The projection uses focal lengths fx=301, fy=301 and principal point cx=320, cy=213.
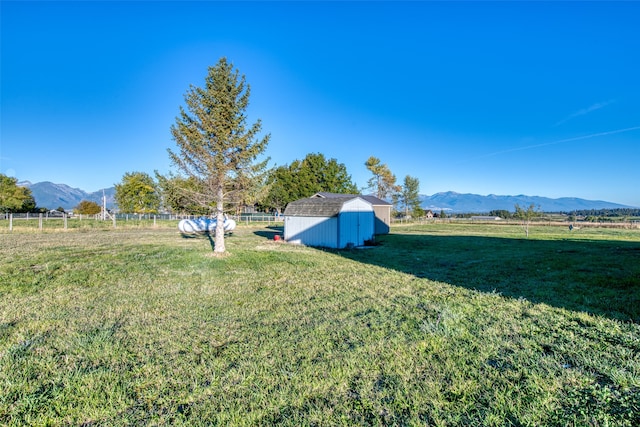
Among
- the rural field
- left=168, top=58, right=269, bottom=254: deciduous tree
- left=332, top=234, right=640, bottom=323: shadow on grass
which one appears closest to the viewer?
the rural field

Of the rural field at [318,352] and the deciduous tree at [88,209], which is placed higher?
the deciduous tree at [88,209]

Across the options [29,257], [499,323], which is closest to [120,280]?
[29,257]

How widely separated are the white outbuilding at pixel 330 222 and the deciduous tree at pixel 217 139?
582cm

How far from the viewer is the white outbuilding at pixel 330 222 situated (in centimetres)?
1780

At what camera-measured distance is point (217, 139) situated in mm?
13500

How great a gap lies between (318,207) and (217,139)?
7826 mm

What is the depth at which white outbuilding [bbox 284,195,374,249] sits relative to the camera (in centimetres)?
1780

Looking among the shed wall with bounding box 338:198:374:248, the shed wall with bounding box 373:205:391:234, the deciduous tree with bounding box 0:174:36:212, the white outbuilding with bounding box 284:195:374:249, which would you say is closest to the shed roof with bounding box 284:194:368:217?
the white outbuilding with bounding box 284:195:374:249

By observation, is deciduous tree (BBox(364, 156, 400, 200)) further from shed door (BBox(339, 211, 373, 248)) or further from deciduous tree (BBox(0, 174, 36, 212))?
deciduous tree (BBox(0, 174, 36, 212))

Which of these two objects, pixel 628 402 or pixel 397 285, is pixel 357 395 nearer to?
pixel 628 402

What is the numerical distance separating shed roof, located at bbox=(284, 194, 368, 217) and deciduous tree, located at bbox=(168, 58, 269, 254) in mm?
5677

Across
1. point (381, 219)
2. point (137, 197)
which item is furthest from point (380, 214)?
point (137, 197)

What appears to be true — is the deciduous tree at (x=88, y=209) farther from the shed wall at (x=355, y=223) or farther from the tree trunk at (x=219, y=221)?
the shed wall at (x=355, y=223)

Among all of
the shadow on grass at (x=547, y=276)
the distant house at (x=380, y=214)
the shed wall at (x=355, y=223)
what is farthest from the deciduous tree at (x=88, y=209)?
the shadow on grass at (x=547, y=276)
